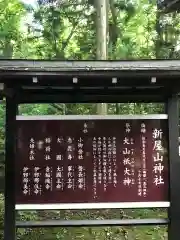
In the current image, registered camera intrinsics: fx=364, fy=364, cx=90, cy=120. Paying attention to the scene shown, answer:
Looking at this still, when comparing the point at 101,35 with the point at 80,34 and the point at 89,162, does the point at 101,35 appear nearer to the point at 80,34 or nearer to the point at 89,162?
the point at 80,34

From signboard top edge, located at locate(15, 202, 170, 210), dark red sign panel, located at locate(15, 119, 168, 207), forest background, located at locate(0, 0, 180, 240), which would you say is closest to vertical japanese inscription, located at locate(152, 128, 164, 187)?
dark red sign panel, located at locate(15, 119, 168, 207)

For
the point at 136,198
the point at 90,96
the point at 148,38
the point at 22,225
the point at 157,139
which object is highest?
the point at 148,38

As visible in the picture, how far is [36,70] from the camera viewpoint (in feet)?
16.8

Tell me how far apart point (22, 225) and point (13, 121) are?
1765mm

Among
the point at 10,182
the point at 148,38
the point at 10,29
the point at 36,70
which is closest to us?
the point at 36,70

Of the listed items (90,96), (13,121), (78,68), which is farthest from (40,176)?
(78,68)

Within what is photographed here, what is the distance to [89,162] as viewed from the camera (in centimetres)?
629

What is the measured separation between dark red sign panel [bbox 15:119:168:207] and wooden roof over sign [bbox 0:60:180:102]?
458 millimetres

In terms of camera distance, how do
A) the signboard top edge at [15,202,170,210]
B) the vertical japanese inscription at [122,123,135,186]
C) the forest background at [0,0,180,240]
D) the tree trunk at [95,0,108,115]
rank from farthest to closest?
1. the forest background at [0,0,180,240]
2. the tree trunk at [95,0,108,115]
3. the vertical japanese inscription at [122,123,135,186]
4. the signboard top edge at [15,202,170,210]

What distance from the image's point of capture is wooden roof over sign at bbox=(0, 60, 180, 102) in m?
5.16

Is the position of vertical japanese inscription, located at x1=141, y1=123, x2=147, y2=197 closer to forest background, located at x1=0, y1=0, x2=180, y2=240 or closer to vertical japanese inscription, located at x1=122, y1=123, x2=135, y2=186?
vertical japanese inscription, located at x1=122, y1=123, x2=135, y2=186

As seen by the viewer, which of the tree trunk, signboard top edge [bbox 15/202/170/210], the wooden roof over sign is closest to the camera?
the wooden roof over sign

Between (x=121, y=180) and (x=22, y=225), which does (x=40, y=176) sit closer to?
(x=22, y=225)

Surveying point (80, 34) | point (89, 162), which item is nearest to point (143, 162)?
point (89, 162)
